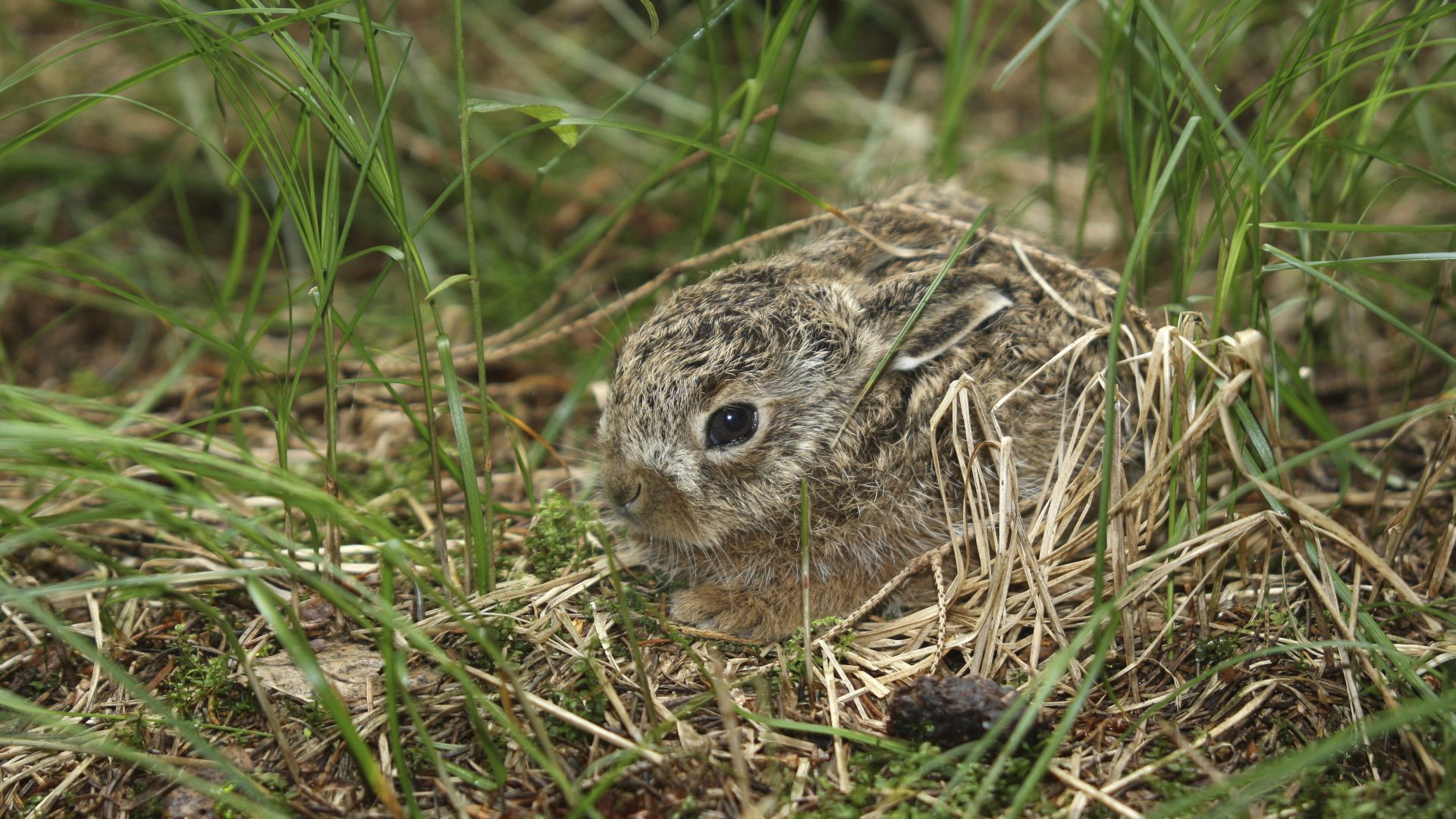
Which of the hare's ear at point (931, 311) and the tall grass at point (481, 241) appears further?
the hare's ear at point (931, 311)

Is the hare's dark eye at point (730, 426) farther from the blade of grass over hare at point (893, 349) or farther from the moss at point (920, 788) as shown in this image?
the moss at point (920, 788)

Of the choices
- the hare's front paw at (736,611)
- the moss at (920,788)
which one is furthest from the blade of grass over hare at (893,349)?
the moss at (920,788)

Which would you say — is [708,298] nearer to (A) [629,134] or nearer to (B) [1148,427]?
(B) [1148,427]

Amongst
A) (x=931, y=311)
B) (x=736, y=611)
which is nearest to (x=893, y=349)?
(x=931, y=311)

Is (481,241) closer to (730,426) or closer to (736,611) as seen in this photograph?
(730,426)

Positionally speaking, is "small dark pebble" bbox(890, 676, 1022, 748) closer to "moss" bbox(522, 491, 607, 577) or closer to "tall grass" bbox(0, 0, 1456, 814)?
"tall grass" bbox(0, 0, 1456, 814)

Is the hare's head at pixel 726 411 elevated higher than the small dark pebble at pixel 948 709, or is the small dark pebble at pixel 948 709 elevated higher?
→ the hare's head at pixel 726 411
